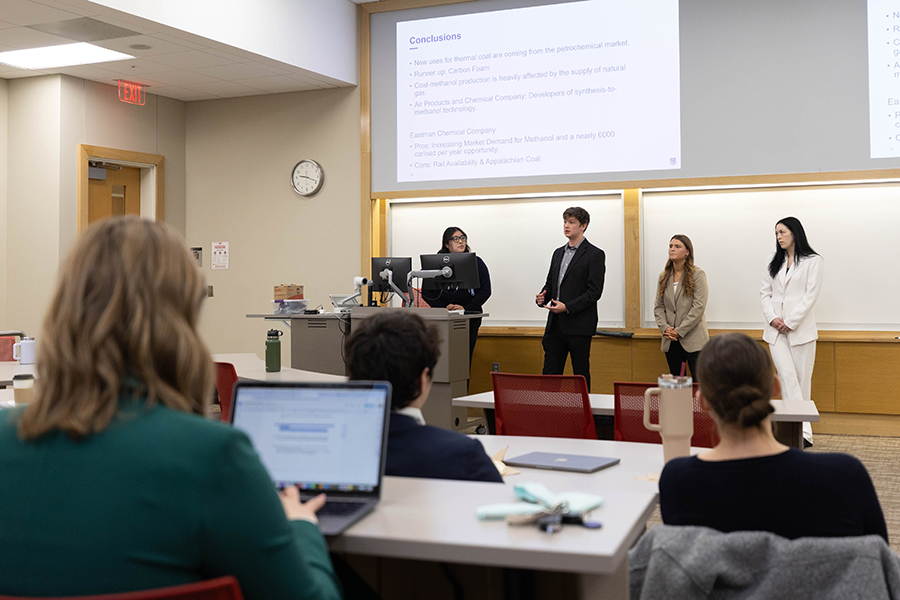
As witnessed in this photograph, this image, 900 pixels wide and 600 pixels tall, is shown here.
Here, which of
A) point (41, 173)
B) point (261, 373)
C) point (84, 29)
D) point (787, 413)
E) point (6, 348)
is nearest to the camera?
point (787, 413)

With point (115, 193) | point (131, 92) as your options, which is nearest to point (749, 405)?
point (131, 92)

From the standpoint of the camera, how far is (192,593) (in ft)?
3.22

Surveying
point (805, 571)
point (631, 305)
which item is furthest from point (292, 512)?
point (631, 305)

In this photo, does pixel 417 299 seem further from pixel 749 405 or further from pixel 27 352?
pixel 749 405

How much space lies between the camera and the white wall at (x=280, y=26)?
552 cm

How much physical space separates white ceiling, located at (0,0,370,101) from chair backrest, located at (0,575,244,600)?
15.9 feet

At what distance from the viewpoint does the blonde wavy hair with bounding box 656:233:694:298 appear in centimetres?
598

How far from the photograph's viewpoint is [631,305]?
21.5 feet

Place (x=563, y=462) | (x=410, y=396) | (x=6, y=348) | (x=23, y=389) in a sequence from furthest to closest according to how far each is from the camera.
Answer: (x=6, y=348) → (x=23, y=389) → (x=563, y=462) → (x=410, y=396)

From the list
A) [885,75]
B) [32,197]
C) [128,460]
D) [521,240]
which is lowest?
[128,460]

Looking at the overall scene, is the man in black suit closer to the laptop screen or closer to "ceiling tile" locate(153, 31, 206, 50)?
"ceiling tile" locate(153, 31, 206, 50)

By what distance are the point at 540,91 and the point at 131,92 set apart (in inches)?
142

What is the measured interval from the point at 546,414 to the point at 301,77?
4.70 meters

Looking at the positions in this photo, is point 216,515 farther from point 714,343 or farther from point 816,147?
point 816,147
